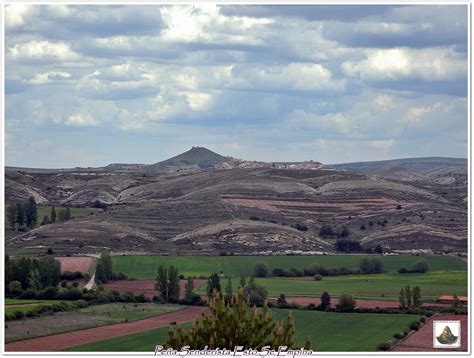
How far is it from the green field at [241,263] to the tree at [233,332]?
37.6 m

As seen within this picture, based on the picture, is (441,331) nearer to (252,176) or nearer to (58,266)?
(58,266)

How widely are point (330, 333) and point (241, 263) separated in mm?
22281

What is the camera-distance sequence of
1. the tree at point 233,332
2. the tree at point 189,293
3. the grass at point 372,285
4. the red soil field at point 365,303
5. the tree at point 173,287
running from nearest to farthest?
the tree at point 233,332
the red soil field at point 365,303
the tree at point 189,293
the tree at point 173,287
the grass at point 372,285

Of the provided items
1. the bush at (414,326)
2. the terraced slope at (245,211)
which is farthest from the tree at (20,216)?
the bush at (414,326)

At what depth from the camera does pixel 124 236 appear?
71.2 metres

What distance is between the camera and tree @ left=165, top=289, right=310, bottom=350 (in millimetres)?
21375

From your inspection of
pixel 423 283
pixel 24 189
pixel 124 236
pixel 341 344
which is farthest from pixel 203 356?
pixel 24 189

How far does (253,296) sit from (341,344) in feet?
39.2

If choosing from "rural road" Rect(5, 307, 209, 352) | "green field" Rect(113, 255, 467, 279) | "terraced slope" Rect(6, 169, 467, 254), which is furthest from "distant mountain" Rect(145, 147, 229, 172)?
"rural road" Rect(5, 307, 209, 352)

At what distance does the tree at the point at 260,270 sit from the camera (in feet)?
198

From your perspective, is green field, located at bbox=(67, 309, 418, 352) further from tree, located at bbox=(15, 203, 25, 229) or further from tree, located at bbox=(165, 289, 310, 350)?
tree, located at bbox=(15, 203, 25, 229)

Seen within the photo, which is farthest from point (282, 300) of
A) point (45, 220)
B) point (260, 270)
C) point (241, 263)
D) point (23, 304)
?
point (45, 220)

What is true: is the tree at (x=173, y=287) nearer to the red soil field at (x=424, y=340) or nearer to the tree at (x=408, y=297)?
the tree at (x=408, y=297)

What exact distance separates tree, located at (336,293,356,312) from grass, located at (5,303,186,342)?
7740 millimetres
